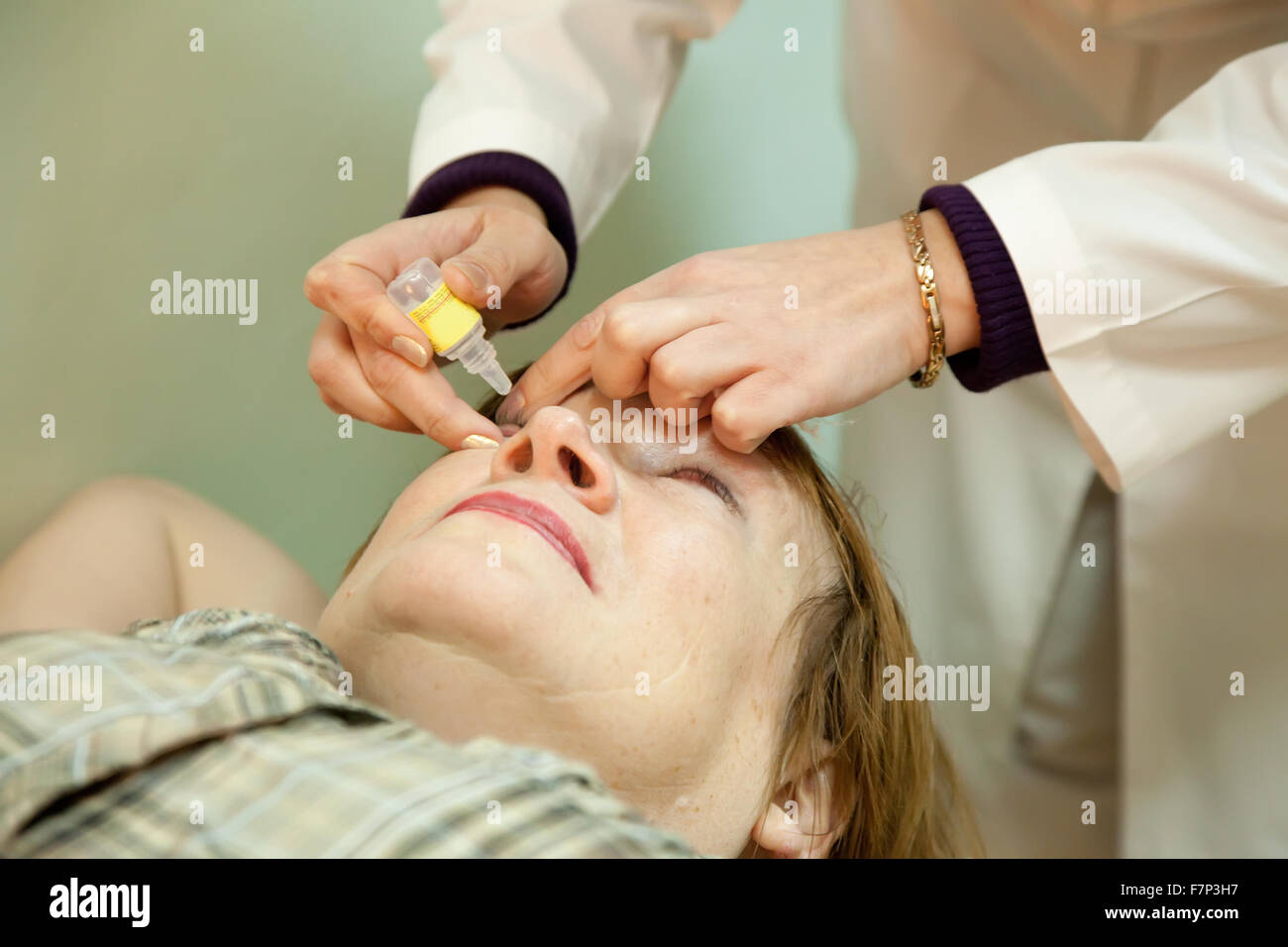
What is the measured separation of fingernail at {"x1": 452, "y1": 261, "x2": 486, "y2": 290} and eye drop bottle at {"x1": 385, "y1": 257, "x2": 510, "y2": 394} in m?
0.02

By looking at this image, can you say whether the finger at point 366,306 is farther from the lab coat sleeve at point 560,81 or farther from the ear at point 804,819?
the ear at point 804,819

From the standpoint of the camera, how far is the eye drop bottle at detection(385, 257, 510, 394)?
75 centimetres

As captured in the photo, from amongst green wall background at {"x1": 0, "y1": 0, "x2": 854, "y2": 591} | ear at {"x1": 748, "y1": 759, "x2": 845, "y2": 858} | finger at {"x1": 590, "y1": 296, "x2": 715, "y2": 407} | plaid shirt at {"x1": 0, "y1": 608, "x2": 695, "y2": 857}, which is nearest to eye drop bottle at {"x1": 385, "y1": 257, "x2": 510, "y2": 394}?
finger at {"x1": 590, "y1": 296, "x2": 715, "y2": 407}

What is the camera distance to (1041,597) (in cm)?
124

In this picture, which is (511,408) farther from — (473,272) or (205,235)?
(205,235)

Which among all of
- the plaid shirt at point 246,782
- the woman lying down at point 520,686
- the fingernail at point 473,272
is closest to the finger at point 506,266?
the fingernail at point 473,272

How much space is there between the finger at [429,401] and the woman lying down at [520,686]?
21 mm

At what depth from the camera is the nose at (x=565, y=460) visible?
26.4 inches

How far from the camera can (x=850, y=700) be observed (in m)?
0.81

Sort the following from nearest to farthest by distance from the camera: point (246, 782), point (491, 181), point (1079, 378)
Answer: point (246, 782)
point (1079, 378)
point (491, 181)

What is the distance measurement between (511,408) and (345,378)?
0.43 ft

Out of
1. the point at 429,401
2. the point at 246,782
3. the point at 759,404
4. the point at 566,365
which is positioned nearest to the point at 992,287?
the point at 759,404

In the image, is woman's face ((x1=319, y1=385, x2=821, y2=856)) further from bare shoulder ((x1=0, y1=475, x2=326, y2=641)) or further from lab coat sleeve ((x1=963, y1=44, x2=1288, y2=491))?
bare shoulder ((x1=0, y1=475, x2=326, y2=641))
